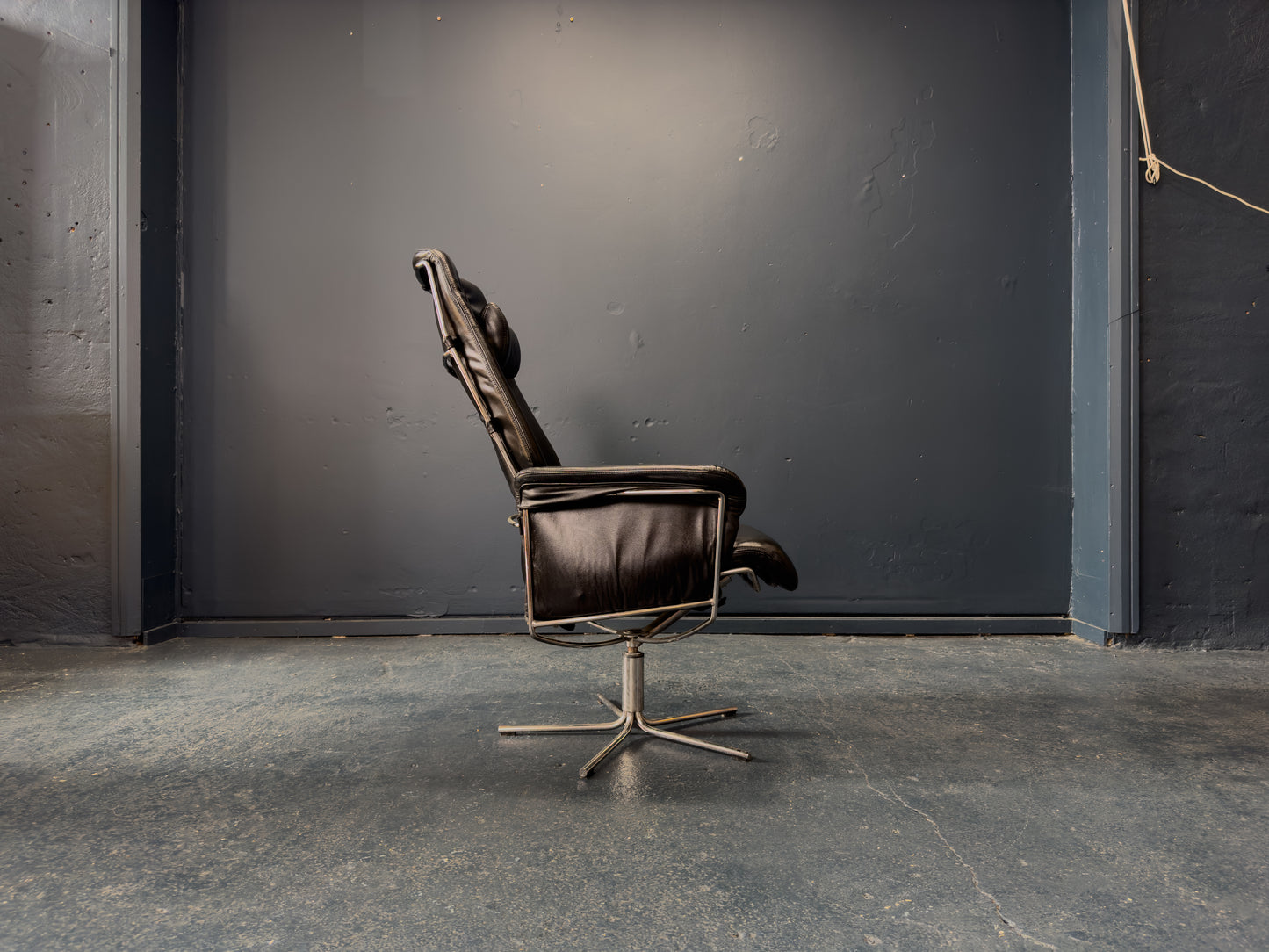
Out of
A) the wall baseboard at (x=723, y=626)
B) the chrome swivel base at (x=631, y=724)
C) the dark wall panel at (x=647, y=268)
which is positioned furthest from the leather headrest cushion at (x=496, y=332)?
the wall baseboard at (x=723, y=626)

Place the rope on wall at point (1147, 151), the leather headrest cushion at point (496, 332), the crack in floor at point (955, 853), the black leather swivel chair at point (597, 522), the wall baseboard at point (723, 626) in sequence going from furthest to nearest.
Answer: the wall baseboard at point (723, 626), the rope on wall at point (1147, 151), the leather headrest cushion at point (496, 332), the black leather swivel chair at point (597, 522), the crack in floor at point (955, 853)

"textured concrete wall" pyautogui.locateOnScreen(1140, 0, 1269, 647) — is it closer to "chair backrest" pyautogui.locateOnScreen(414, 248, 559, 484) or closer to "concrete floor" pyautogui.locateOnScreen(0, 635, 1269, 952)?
"concrete floor" pyautogui.locateOnScreen(0, 635, 1269, 952)

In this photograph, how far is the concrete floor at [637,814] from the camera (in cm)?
106

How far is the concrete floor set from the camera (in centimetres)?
106

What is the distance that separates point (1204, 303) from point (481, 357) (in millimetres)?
2914

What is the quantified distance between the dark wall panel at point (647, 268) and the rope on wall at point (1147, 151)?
0.95 ft

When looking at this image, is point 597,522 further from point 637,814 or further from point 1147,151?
point 1147,151

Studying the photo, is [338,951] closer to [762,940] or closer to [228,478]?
[762,940]

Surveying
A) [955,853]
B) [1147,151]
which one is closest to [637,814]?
[955,853]

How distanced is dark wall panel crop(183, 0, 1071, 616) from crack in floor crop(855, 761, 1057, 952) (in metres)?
1.51

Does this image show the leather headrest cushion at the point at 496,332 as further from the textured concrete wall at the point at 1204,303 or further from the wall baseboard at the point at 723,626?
the textured concrete wall at the point at 1204,303

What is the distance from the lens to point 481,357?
1581 mm

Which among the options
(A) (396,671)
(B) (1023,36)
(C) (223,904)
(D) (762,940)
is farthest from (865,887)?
(B) (1023,36)

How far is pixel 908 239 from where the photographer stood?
2979mm
